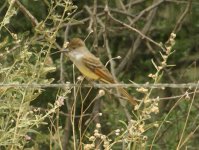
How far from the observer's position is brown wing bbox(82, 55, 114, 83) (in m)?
5.95

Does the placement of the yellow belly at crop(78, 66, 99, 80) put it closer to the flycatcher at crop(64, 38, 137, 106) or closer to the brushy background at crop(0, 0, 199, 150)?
the flycatcher at crop(64, 38, 137, 106)

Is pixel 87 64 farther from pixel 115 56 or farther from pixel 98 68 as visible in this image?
pixel 115 56

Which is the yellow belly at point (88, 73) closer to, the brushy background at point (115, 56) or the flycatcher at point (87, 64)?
the flycatcher at point (87, 64)

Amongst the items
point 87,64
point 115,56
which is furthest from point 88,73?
point 115,56

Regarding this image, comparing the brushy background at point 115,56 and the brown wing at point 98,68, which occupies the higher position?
the brown wing at point 98,68

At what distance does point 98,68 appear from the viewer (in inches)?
236

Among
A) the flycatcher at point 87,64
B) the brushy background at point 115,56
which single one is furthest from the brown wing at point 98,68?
the brushy background at point 115,56

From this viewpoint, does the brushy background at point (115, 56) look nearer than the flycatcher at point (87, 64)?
No

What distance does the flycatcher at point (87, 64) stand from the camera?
235 inches

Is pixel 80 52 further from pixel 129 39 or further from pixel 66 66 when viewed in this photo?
pixel 129 39

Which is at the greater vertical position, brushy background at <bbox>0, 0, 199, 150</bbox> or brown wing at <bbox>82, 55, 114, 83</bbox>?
brown wing at <bbox>82, 55, 114, 83</bbox>

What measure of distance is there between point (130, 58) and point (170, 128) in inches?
29.2

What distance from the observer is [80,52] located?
243 inches

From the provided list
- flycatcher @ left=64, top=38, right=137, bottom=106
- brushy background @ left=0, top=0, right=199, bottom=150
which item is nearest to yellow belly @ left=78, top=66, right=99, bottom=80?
flycatcher @ left=64, top=38, right=137, bottom=106
